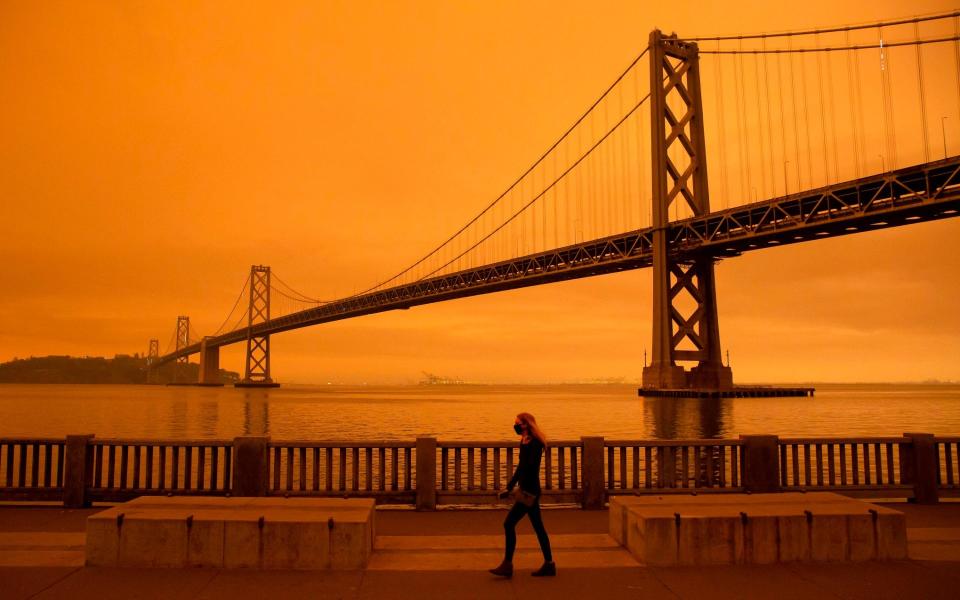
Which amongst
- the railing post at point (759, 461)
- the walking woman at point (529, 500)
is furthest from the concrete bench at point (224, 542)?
the railing post at point (759, 461)

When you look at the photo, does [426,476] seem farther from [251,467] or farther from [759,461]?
[759,461]

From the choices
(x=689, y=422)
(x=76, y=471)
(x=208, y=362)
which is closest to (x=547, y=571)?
(x=76, y=471)

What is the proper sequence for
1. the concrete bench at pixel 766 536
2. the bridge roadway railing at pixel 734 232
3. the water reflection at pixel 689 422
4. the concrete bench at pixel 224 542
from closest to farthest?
the concrete bench at pixel 224 542, the concrete bench at pixel 766 536, the water reflection at pixel 689 422, the bridge roadway railing at pixel 734 232

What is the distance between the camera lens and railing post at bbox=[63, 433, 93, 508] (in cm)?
1027

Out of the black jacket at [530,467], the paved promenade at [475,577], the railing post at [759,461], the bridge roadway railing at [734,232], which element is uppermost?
the bridge roadway railing at [734,232]

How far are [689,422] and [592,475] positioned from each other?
1556 inches

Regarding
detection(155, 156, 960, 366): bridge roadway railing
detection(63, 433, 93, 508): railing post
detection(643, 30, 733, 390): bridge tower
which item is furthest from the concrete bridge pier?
detection(63, 433, 93, 508): railing post

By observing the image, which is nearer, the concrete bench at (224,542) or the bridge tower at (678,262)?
the concrete bench at (224,542)

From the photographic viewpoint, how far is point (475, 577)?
6.91 metres

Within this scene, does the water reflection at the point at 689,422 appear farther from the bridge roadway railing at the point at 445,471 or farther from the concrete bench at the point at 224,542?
the concrete bench at the point at 224,542

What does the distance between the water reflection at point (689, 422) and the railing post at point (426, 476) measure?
24122mm

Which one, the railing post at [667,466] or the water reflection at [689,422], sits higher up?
the railing post at [667,466]

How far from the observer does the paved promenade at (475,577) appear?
20.9 feet

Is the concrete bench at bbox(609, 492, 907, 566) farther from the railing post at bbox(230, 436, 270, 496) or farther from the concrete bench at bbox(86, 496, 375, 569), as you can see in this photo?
the railing post at bbox(230, 436, 270, 496)
